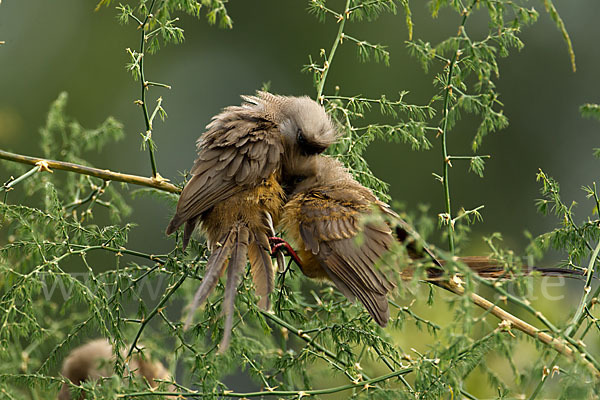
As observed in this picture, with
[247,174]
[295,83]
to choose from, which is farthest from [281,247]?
[295,83]

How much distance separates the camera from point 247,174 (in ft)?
10.8

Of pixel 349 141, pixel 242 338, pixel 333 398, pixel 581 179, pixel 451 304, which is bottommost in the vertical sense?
pixel 581 179

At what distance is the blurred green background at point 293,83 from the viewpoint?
9789 millimetres

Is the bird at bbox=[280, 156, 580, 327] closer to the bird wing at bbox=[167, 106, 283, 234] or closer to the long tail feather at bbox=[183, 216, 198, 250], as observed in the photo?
the bird wing at bbox=[167, 106, 283, 234]

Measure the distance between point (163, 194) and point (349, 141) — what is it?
87cm

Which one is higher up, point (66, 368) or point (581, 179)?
point (66, 368)

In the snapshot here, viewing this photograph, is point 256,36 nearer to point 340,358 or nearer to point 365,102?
point 365,102

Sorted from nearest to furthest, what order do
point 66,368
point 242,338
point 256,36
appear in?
point 242,338
point 66,368
point 256,36

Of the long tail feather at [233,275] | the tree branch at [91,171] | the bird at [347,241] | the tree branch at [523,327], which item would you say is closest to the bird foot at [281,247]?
the bird at [347,241]

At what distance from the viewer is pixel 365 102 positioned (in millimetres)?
3318

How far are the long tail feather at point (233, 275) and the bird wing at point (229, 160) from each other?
207 millimetres

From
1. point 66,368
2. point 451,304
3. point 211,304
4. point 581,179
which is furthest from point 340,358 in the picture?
point 581,179

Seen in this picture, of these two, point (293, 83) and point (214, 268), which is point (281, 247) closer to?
point (214, 268)

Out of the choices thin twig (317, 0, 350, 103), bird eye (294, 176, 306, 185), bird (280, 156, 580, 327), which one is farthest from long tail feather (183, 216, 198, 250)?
thin twig (317, 0, 350, 103)
